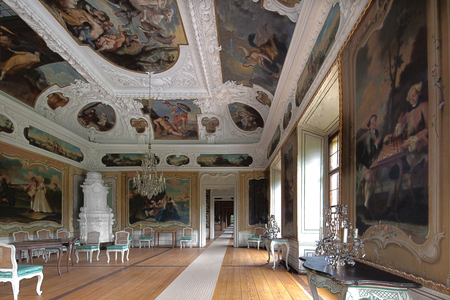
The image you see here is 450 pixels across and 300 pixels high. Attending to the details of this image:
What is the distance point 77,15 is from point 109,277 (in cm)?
700

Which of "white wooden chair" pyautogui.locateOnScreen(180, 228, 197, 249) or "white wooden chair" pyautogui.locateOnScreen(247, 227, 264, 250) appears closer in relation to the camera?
"white wooden chair" pyautogui.locateOnScreen(247, 227, 264, 250)

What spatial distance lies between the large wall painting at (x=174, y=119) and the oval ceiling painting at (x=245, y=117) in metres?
1.81

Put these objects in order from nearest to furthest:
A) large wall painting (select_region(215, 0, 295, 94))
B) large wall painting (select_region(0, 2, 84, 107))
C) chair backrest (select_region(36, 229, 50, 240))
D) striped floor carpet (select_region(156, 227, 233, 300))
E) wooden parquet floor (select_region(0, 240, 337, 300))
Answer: striped floor carpet (select_region(156, 227, 233, 300))
wooden parquet floor (select_region(0, 240, 337, 300))
large wall painting (select_region(215, 0, 295, 94))
large wall painting (select_region(0, 2, 84, 107))
chair backrest (select_region(36, 229, 50, 240))

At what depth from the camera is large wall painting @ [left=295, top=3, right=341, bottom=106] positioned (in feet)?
16.1

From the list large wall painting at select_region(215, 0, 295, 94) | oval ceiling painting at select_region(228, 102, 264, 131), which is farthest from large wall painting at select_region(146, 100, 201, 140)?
large wall painting at select_region(215, 0, 295, 94)

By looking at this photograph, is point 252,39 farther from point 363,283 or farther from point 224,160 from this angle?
point 224,160

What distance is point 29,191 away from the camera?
→ 11727 mm

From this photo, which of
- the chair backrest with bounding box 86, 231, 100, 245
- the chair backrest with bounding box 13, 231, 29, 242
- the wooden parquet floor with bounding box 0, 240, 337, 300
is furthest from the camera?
the chair backrest with bounding box 86, 231, 100, 245

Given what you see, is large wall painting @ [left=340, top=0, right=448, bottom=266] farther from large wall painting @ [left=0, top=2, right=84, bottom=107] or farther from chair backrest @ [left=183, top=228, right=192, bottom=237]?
chair backrest @ [left=183, top=228, right=192, bottom=237]

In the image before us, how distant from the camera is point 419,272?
2523 mm

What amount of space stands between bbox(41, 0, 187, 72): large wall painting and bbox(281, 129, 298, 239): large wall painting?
4554 mm

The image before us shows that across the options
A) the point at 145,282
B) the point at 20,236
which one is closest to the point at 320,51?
the point at 145,282

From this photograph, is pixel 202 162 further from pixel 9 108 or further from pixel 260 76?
pixel 9 108

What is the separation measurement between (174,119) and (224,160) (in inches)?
151
